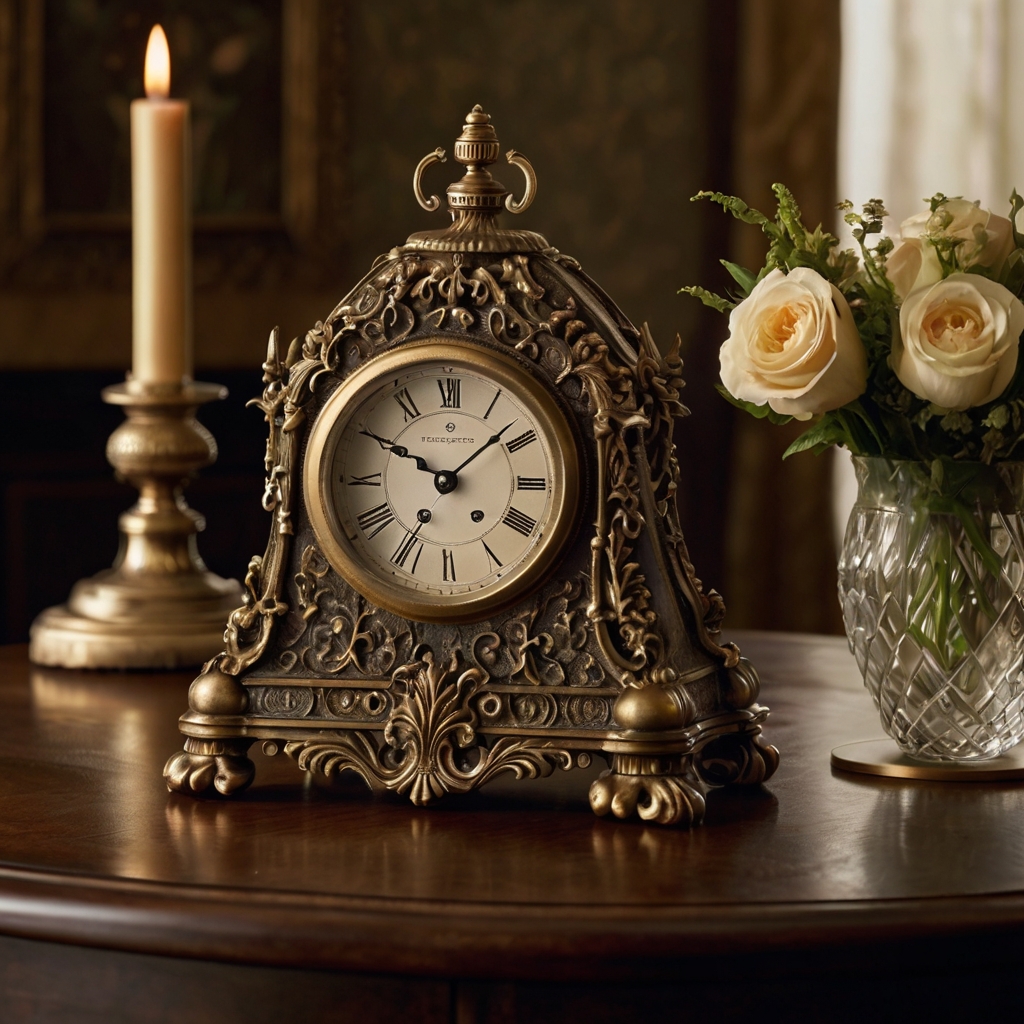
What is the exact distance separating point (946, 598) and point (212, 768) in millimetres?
577

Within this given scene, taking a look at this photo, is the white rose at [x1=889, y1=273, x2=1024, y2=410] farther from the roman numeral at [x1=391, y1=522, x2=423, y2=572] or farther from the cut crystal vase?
the roman numeral at [x1=391, y1=522, x2=423, y2=572]

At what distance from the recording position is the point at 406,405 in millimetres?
1240

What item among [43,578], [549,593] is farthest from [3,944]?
[43,578]

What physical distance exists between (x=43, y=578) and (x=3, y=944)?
2.57 m

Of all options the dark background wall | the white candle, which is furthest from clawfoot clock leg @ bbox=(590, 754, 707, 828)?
the dark background wall

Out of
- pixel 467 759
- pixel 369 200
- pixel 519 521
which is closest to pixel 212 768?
pixel 467 759

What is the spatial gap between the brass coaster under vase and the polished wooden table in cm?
9

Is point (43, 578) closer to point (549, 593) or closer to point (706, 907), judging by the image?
point (549, 593)

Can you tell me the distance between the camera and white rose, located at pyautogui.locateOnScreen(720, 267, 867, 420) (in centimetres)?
123

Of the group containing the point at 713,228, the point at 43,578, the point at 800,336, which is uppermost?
the point at 713,228

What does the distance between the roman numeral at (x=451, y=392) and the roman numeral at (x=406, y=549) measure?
92 mm

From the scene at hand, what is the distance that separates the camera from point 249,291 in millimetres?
3633

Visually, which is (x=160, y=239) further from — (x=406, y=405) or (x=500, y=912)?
(x=500, y=912)

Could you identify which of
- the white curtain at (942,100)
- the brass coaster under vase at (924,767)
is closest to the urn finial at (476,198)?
the brass coaster under vase at (924,767)
